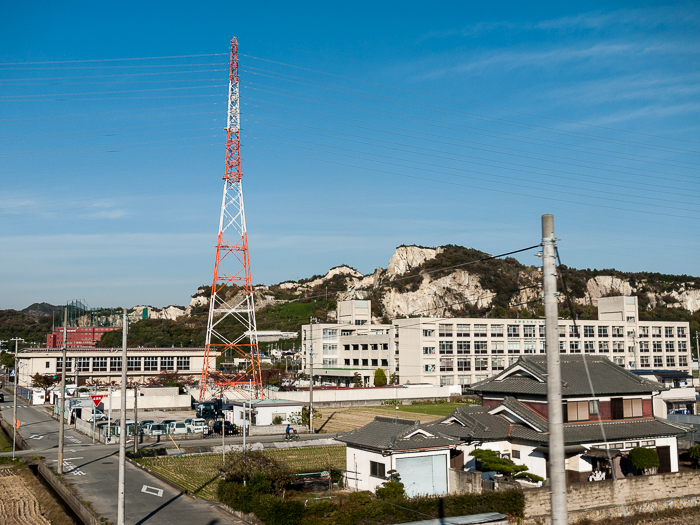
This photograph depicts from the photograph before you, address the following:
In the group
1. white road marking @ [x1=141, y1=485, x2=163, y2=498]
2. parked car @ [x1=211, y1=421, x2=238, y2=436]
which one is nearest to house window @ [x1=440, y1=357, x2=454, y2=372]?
parked car @ [x1=211, y1=421, x2=238, y2=436]

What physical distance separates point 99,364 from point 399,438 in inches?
2515

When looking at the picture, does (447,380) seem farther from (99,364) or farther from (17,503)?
(17,503)

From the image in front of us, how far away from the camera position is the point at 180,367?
82.8 meters

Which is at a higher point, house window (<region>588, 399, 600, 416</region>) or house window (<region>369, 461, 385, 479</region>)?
house window (<region>588, 399, 600, 416</region>)

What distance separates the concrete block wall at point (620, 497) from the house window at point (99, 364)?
6778 cm

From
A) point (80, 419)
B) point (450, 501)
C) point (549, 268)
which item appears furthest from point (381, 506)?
point (80, 419)

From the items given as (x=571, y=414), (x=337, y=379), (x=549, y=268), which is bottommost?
(x=337, y=379)

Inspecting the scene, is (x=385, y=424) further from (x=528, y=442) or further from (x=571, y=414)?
(x=571, y=414)

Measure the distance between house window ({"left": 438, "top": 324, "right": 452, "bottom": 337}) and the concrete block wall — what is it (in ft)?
182

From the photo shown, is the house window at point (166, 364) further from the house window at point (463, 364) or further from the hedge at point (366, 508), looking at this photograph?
the hedge at point (366, 508)

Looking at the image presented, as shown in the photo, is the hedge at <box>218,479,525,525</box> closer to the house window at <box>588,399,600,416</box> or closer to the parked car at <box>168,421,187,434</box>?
the house window at <box>588,399,600,416</box>

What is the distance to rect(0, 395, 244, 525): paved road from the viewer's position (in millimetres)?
21719

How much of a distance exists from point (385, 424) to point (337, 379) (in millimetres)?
68545

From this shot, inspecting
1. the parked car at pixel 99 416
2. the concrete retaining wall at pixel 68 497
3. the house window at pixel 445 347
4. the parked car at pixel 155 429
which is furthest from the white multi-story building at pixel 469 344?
the concrete retaining wall at pixel 68 497
